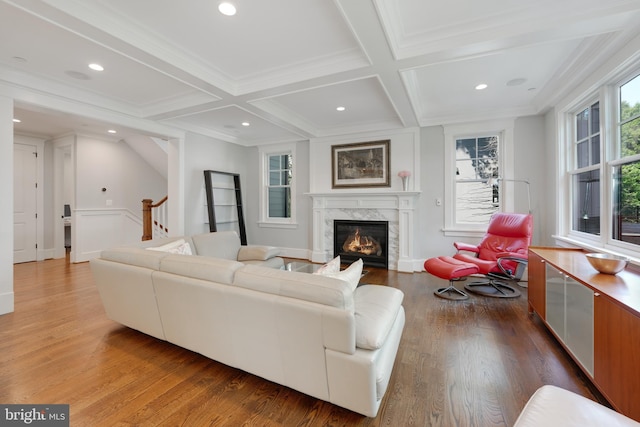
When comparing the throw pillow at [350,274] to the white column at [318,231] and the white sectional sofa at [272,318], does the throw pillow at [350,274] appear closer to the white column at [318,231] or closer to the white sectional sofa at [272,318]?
the white sectional sofa at [272,318]

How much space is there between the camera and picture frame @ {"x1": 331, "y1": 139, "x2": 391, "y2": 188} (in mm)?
5008

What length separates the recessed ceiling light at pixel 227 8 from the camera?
2.03 meters

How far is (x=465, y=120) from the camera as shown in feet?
14.3

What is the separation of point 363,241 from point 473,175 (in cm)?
217

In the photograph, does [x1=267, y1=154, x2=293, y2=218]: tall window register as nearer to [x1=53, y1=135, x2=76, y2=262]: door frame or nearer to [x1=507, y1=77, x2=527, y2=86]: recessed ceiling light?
[x1=507, y1=77, x2=527, y2=86]: recessed ceiling light

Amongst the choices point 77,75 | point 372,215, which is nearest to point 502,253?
point 372,215

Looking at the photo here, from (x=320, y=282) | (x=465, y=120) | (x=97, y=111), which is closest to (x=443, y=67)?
(x=465, y=120)

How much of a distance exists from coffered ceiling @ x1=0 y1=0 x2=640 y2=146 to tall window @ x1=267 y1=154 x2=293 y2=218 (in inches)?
74.4

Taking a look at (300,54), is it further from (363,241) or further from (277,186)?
(277,186)

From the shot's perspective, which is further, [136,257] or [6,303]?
[6,303]

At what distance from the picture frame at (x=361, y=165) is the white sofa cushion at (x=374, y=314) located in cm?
321

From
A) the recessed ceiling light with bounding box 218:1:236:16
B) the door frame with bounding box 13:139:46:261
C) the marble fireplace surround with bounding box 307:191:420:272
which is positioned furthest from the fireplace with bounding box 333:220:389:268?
the door frame with bounding box 13:139:46:261

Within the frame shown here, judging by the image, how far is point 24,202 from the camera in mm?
5504

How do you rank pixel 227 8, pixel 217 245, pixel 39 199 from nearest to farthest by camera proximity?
pixel 227 8 → pixel 217 245 → pixel 39 199
